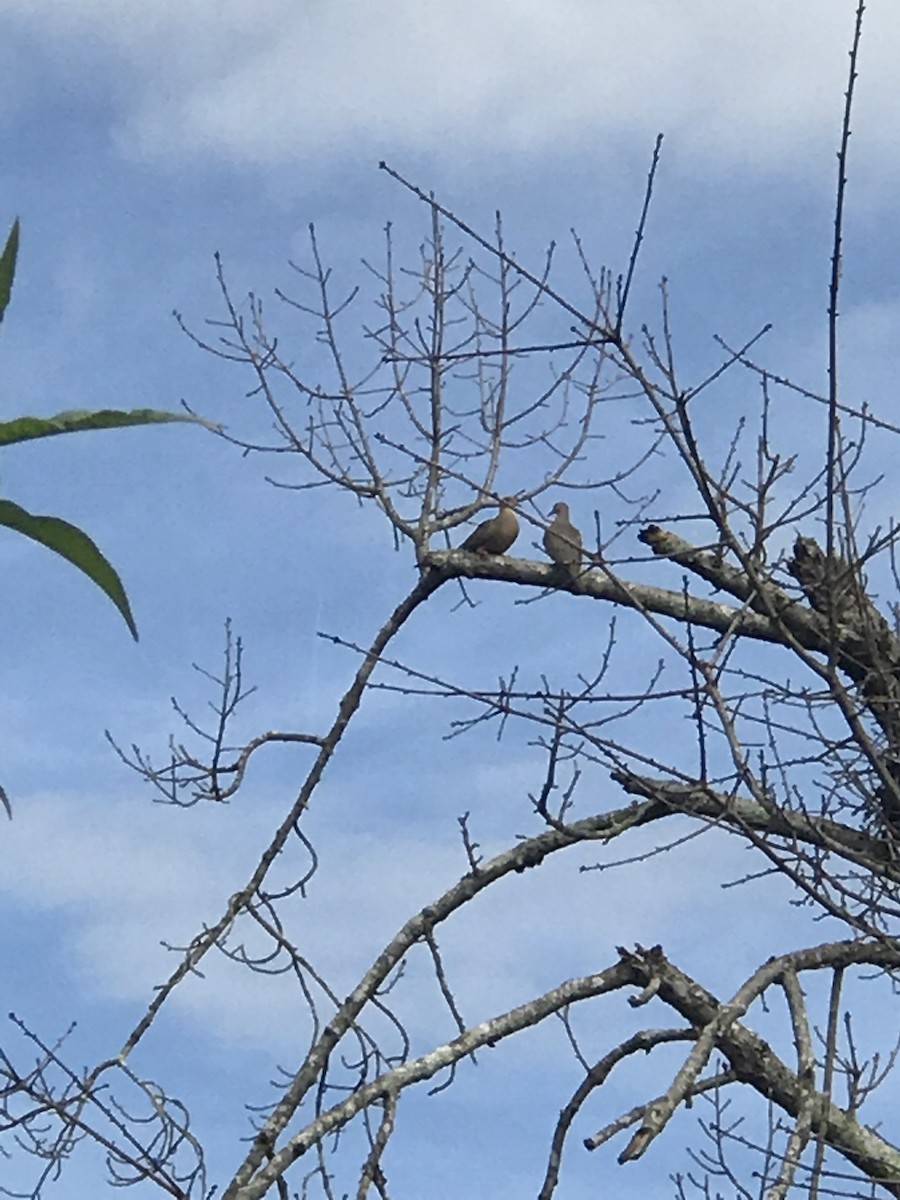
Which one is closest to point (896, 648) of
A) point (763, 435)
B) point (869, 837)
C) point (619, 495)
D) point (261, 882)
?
point (869, 837)

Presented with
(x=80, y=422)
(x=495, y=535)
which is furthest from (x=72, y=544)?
(x=495, y=535)

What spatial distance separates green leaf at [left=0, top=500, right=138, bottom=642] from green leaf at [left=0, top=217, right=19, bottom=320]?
0.32 ft

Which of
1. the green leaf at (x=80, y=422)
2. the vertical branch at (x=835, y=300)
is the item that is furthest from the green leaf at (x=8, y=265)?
the vertical branch at (x=835, y=300)

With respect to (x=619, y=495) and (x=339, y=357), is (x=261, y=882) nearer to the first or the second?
(x=619, y=495)

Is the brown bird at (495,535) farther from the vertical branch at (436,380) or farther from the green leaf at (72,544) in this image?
the green leaf at (72,544)

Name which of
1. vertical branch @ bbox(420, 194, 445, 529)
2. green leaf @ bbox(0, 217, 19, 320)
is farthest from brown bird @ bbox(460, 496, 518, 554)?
green leaf @ bbox(0, 217, 19, 320)

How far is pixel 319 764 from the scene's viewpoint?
5.79m

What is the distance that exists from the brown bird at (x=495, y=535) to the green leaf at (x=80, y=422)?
5.26m

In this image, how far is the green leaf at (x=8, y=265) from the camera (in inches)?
31.3

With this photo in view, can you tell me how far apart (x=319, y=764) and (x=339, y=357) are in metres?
2.19

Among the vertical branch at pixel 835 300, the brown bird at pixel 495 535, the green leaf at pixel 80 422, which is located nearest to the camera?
the green leaf at pixel 80 422

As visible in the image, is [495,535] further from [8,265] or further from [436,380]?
[8,265]

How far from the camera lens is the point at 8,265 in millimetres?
832

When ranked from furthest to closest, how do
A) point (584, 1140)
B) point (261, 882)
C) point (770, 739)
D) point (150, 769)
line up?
point (150, 769), point (261, 882), point (770, 739), point (584, 1140)
